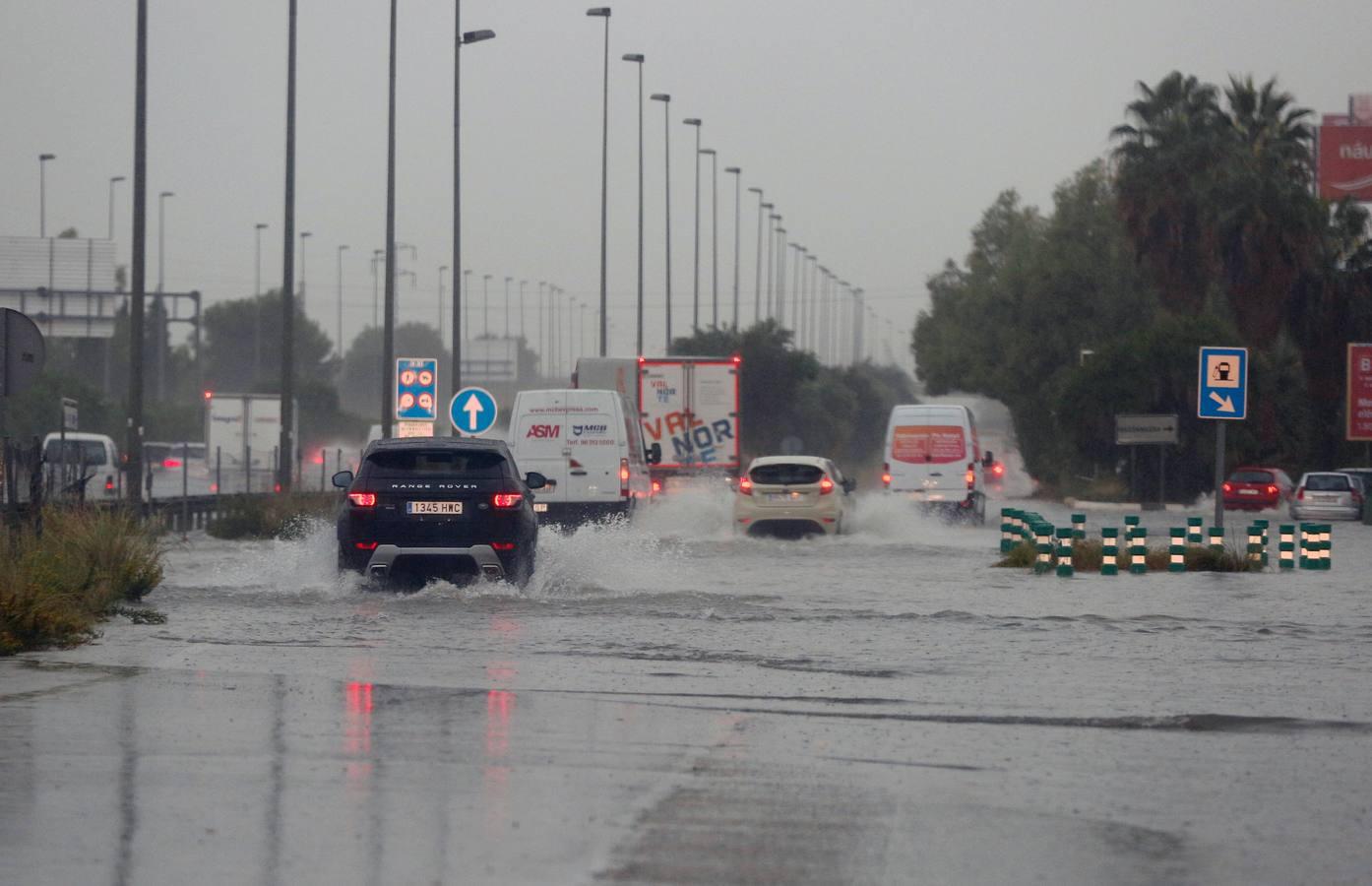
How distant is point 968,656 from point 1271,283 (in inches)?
2066

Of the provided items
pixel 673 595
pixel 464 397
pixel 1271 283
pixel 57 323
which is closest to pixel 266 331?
pixel 57 323

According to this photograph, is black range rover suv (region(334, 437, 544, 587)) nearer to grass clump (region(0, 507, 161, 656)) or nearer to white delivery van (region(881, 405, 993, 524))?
grass clump (region(0, 507, 161, 656))

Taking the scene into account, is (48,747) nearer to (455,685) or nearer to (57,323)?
(455,685)

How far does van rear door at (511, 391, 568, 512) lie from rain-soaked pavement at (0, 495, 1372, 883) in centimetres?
924

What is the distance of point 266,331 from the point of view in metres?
157

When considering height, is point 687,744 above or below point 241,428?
below

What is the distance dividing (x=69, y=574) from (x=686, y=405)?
23.5 m

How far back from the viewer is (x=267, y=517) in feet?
117

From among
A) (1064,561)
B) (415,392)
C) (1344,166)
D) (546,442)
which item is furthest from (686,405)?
(1344,166)

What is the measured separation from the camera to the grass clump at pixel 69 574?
14.8 m

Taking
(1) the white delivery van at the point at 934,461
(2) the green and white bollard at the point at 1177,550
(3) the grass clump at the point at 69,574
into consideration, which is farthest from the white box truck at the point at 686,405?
(3) the grass clump at the point at 69,574

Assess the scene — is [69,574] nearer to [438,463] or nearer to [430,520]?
[430,520]

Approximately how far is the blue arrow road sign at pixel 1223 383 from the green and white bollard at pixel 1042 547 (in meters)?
2.63

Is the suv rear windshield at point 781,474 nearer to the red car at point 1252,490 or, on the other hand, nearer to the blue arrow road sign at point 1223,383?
the blue arrow road sign at point 1223,383
